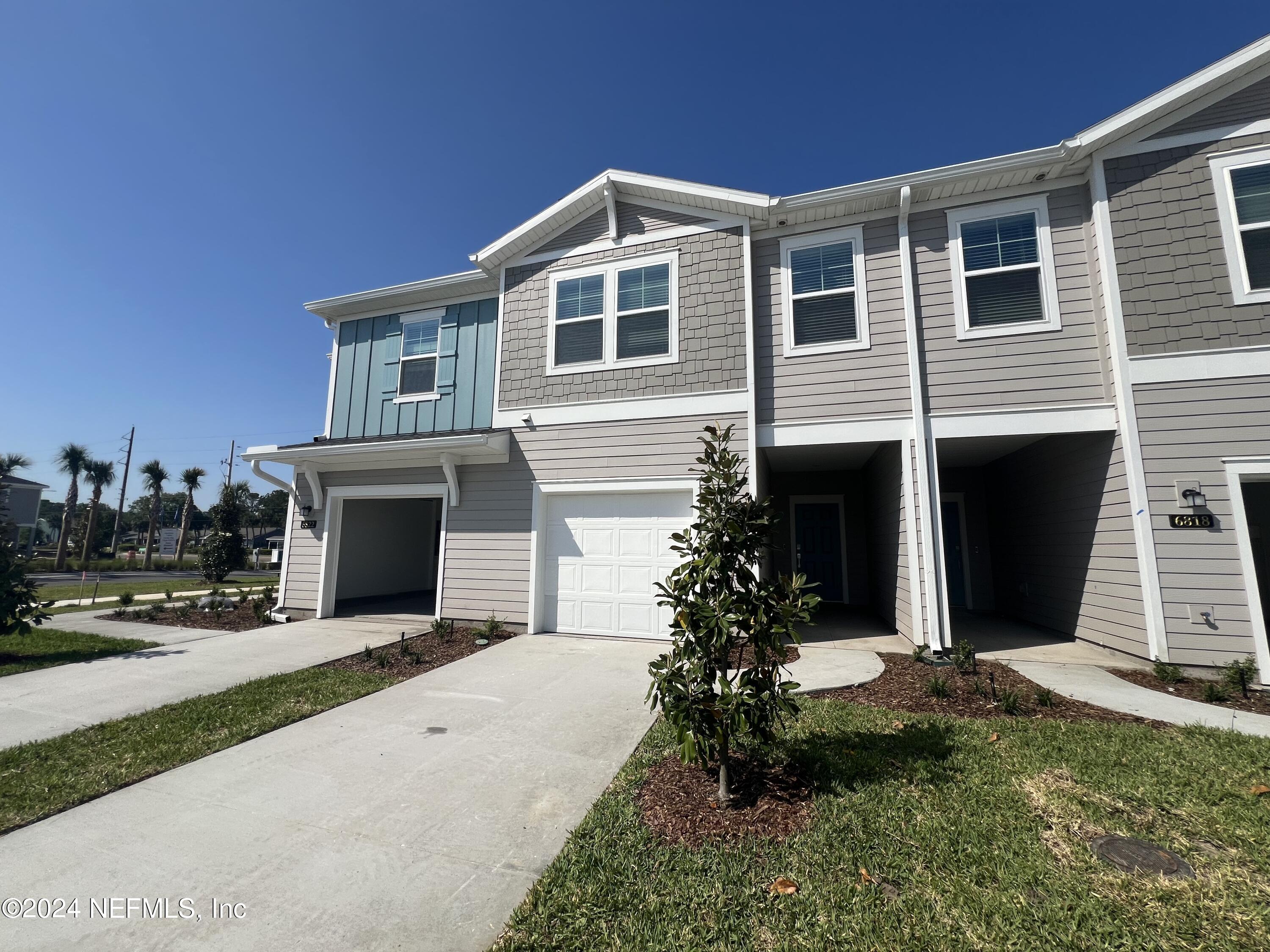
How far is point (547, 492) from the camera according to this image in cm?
834

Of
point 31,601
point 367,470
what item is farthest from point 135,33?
point 31,601

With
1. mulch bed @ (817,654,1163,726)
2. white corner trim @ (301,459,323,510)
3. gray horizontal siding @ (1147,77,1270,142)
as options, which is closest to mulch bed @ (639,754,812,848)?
mulch bed @ (817,654,1163,726)

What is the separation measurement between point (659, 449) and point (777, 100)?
260 inches

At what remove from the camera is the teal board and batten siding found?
919cm

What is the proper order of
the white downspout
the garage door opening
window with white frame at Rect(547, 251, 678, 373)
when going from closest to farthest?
the white downspout < window with white frame at Rect(547, 251, 678, 373) < the garage door opening

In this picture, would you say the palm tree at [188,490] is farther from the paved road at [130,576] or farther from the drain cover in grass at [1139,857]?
the drain cover in grass at [1139,857]

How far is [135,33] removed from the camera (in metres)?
7.26

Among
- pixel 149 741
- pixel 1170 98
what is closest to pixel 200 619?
pixel 149 741

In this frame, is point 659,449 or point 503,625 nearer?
point 659,449

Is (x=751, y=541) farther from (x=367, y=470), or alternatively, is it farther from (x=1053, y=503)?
(x=367, y=470)

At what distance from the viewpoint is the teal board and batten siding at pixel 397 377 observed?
919 cm

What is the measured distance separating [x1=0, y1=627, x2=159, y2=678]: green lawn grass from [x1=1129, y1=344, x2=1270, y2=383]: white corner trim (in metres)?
13.3

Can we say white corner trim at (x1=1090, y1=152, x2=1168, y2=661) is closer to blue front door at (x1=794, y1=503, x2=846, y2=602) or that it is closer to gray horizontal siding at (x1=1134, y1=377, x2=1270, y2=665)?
gray horizontal siding at (x1=1134, y1=377, x2=1270, y2=665)

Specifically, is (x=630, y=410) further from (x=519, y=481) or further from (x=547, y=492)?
(x=519, y=481)
